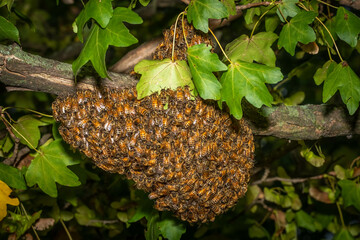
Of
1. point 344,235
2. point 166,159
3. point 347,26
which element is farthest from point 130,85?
point 344,235

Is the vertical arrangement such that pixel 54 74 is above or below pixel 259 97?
above

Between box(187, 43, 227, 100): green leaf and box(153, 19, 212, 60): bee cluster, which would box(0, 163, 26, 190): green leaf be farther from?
box(187, 43, 227, 100): green leaf

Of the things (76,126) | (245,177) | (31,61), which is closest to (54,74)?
(31,61)

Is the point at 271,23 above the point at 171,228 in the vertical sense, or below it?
above

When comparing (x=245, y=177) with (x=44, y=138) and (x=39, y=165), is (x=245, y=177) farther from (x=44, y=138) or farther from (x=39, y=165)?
(x=44, y=138)

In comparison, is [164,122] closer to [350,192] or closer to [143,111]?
[143,111]

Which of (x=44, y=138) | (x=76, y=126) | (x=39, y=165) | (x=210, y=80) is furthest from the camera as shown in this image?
(x=44, y=138)

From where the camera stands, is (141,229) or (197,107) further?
(141,229)

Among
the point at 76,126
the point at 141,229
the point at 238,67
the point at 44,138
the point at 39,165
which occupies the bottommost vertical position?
the point at 141,229
